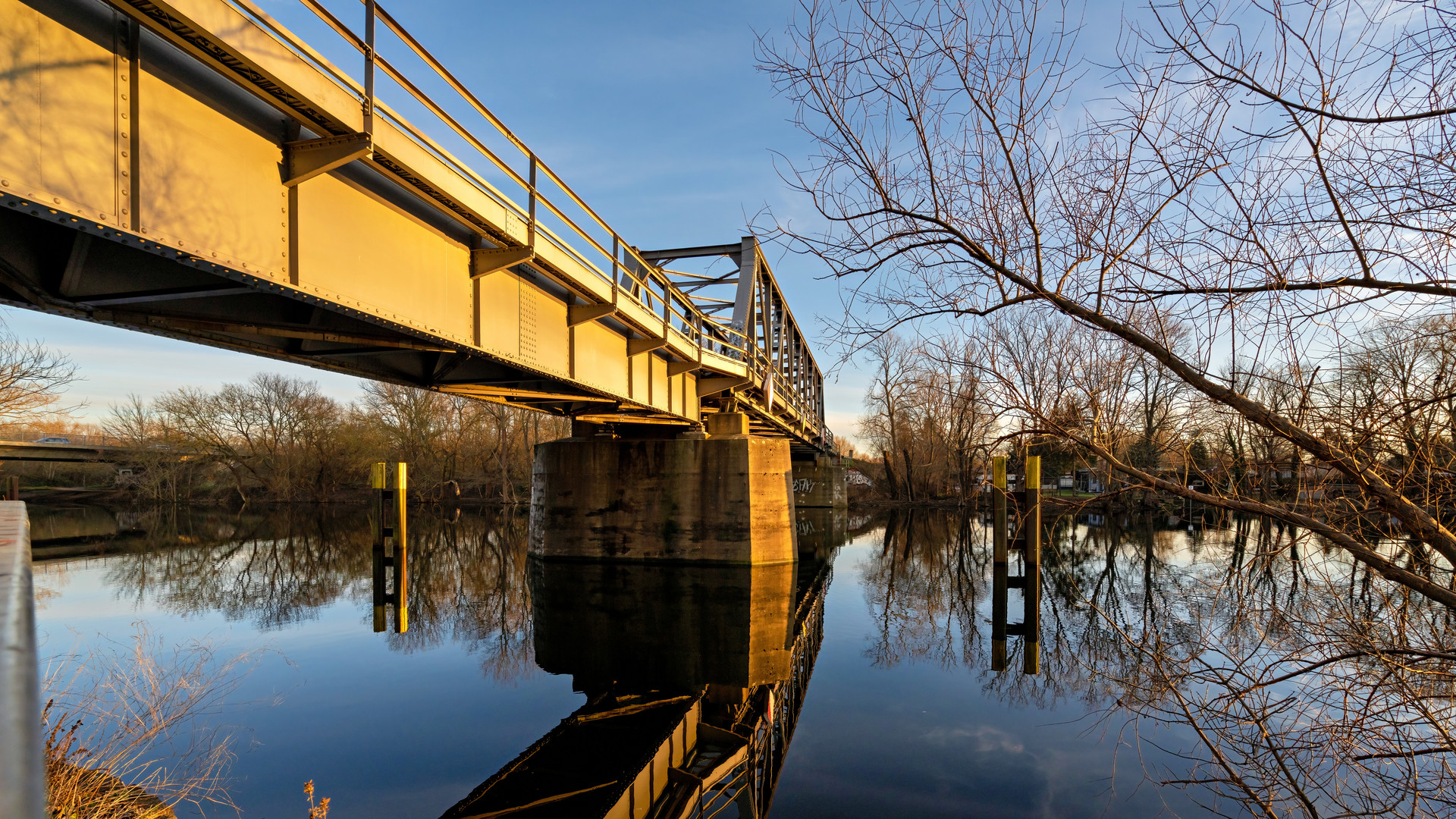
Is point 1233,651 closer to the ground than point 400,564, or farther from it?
farther from it

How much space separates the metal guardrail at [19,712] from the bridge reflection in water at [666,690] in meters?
7.32

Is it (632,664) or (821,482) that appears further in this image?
(821,482)

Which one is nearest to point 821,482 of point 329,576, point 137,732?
point 329,576

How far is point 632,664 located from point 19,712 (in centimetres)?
1345

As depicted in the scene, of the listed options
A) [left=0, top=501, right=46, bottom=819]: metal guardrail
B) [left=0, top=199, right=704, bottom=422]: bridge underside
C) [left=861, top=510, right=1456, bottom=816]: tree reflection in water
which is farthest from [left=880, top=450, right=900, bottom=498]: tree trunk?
[left=0, top=501, right=46, bottom=819]: metal guardrail

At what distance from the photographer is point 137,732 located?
881 centimetres

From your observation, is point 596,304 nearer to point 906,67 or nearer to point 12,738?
point 906,67

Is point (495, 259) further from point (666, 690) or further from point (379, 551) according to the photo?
point (379, 551)

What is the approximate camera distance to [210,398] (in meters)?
58.1

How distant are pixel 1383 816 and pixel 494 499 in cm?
6057

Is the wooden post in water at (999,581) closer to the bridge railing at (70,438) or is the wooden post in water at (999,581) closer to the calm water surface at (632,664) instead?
the calm water surface at (632,664)

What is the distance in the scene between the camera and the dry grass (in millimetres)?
6199

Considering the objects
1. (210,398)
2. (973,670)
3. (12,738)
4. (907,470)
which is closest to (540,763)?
(973,670)

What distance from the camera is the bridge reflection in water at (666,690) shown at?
27.4 ft
